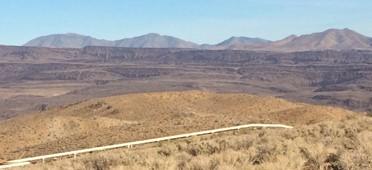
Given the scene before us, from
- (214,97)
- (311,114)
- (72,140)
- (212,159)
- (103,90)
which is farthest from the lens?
(103,90)

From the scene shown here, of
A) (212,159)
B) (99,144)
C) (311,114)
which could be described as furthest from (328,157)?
(311,114)

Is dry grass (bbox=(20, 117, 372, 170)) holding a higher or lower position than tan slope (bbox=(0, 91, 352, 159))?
higher

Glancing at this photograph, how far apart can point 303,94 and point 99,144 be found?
166 meters

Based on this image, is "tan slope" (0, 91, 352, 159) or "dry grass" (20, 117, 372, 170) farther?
"tan slope" (0, 91, 352, 159)

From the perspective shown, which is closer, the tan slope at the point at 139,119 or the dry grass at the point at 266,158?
the dry grass at the point at 266,158

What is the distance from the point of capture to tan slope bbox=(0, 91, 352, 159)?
Answer: 33.2 m

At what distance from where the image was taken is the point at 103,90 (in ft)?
618

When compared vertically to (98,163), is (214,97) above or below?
below

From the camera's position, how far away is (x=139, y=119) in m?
53.8

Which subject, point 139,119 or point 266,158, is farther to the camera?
point 139,119

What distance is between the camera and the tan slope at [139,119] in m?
33.2

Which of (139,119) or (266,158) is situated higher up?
(266,158)

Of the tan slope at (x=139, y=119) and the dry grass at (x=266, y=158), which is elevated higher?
the dry grass at (x=266, y=158)

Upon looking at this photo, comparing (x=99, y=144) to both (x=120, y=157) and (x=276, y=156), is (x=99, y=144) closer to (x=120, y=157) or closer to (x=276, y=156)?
(x=120, y=157)
